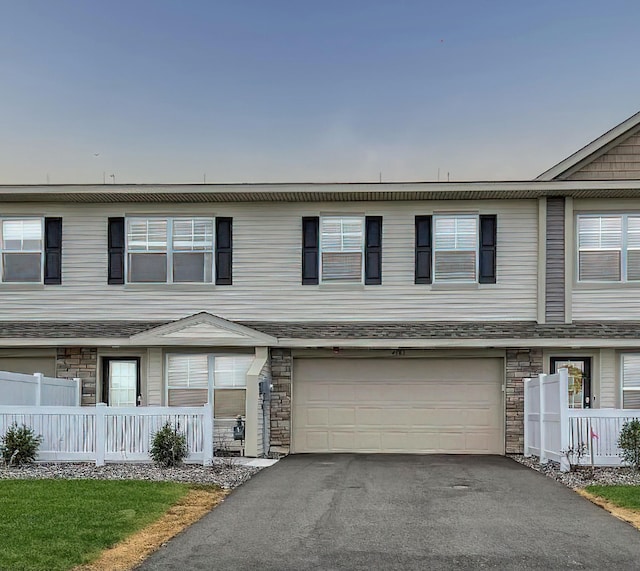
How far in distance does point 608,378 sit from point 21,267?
1316cm

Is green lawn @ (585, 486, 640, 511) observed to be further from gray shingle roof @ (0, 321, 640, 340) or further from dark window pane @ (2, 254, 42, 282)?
dark window pane @ (2, 254, 42, 282)

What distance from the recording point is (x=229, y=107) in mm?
24219

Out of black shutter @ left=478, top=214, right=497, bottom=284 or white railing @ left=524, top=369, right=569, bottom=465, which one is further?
black shutter @ left=478, top=214, right=497, bottom=284

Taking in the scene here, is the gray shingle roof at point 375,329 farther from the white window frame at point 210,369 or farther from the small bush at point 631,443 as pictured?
the small bush at point 631,443

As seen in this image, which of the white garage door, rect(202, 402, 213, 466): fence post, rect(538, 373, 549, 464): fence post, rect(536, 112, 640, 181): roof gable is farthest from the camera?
the white garage door

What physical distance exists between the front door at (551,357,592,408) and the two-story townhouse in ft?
0.17

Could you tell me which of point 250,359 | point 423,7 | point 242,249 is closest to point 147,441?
point 250,359

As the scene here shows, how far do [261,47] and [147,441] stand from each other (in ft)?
42.1

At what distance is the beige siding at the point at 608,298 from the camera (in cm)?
1934

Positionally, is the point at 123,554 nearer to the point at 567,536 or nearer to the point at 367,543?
the point at 367,543

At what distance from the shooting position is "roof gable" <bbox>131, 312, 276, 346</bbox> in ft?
60.6

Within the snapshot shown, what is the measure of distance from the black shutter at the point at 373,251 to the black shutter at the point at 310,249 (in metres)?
1.09

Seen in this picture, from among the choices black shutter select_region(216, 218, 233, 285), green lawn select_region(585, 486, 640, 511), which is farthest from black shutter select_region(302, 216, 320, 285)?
green lawn select_region(585, 486, 640, 511)

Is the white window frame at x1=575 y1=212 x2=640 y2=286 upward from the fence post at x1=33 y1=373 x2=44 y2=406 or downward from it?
upward
